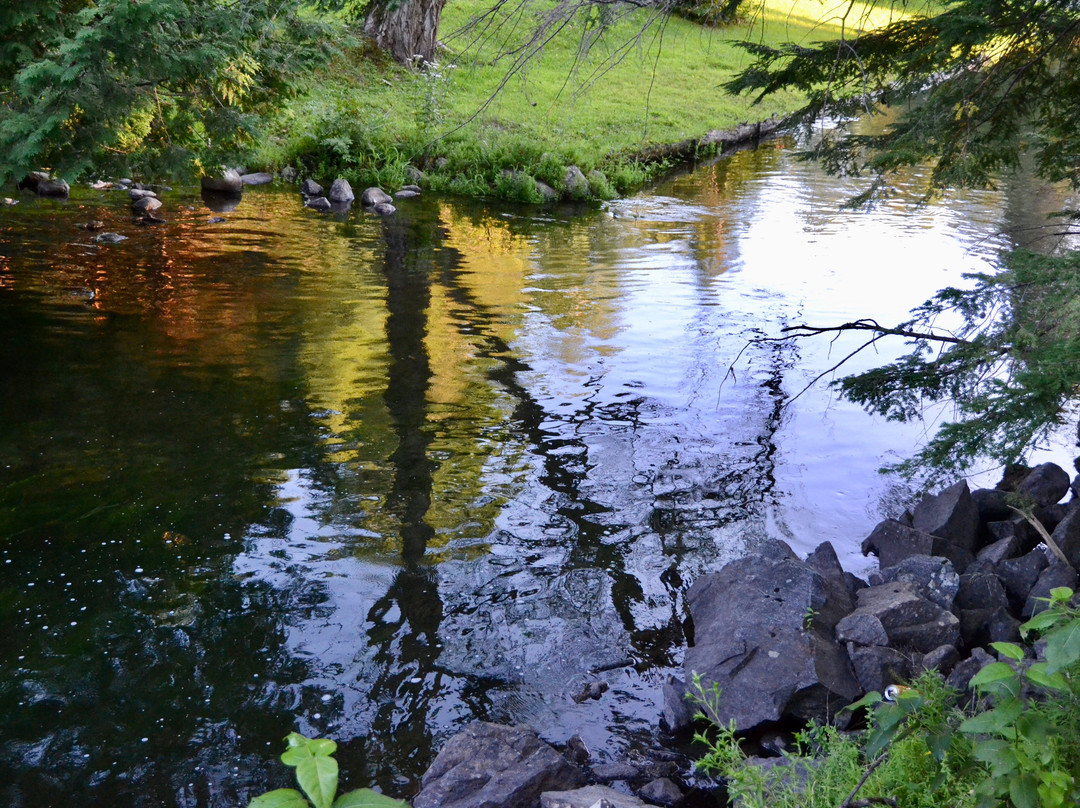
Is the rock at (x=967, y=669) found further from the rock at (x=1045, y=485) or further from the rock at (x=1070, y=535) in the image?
the rock at (x=1045, y=485)

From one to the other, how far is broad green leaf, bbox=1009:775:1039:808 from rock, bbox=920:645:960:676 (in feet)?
6.68

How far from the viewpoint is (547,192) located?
17.6 m

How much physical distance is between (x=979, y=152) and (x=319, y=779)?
6693 mm

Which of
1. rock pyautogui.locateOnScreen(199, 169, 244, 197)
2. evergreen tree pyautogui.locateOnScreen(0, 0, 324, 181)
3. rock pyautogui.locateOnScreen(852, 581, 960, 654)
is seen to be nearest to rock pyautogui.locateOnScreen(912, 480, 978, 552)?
rock pyautogui.locateOnScreen(852, 581, 960, 654)

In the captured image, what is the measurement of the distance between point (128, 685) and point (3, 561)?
1.58 metres

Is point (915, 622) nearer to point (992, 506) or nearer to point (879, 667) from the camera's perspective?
point (879, 667)

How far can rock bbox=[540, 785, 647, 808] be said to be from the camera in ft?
11.7

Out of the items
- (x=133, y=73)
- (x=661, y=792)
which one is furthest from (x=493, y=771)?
(x=133, y=73)

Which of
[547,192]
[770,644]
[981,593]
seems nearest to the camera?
[770,644]

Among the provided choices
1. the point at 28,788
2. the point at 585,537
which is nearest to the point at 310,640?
the point at 28,788

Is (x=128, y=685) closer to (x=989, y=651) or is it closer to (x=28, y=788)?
(x=28, y=788)

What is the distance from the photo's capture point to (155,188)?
16422 millimetres

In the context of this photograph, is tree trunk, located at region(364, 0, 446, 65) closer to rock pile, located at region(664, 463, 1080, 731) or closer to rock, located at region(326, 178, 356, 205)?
rock, located at region(326, 178, 356, 205)

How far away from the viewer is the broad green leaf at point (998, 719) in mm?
2611
